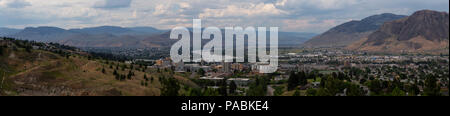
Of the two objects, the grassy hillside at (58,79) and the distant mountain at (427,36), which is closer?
the grassy hillside at (58,79)

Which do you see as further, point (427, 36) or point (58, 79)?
point (427, 36)

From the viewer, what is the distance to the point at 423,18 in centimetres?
19200

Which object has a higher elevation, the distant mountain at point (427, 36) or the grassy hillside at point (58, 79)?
the distant mountain at point (427, 36)

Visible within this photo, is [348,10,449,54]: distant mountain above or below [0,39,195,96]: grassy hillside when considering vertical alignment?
above

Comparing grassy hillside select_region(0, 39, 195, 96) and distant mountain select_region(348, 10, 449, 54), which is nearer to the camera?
grassy hillside select_region(0, 39, 195, 96)

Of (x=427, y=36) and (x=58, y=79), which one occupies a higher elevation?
(x=427, y=36)
